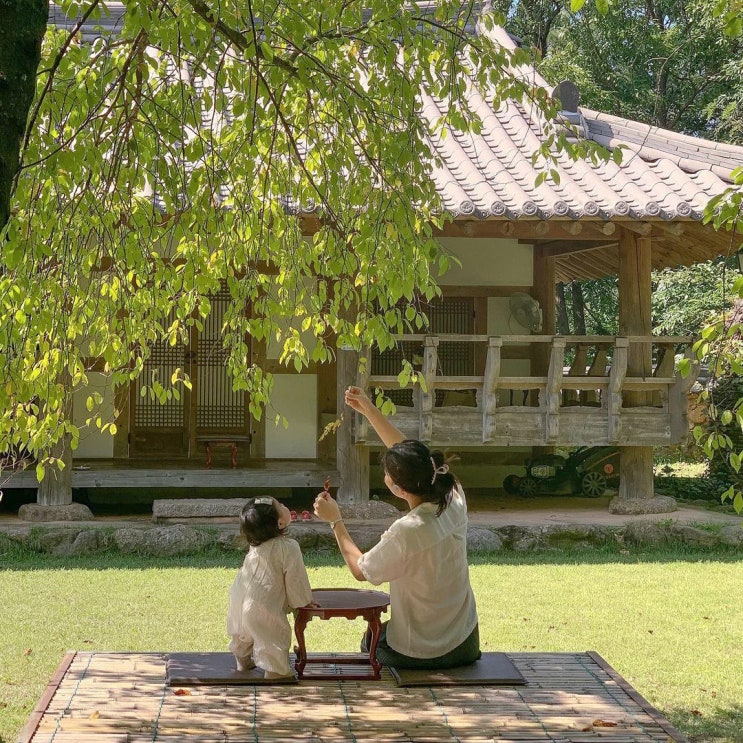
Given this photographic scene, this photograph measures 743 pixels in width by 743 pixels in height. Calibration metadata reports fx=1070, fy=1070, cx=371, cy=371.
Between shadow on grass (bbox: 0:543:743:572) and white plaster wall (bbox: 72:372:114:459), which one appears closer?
shadow on grass (bbox: 0:543:743:572)

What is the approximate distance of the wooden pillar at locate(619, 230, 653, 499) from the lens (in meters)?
11.2

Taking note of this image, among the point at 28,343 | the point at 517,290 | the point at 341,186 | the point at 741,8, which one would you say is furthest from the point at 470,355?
the point at 741,8

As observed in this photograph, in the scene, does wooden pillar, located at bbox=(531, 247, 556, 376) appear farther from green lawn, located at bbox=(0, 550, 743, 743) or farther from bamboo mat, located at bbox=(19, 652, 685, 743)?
bamboo mat, located at bbox=(19, 652, 685, 743)

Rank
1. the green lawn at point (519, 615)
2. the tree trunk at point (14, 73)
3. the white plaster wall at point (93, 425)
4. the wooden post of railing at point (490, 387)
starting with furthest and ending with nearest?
the white plaster wall at point (93, 425), the wooden post of railing at point (490, 387), the green lawn at point (519, 615), the tree trunk at point (14, 73)

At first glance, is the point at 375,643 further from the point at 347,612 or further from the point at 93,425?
the point at 93,425

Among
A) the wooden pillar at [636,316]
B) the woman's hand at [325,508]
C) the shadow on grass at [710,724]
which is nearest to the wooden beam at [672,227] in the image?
the wooden pillar at [636,316]

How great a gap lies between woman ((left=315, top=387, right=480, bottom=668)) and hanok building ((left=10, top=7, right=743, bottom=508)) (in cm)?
508

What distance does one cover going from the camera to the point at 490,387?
10648mm

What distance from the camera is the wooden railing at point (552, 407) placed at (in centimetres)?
1060

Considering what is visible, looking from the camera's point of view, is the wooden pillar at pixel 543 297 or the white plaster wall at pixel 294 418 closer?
the white plaster wall at pixel 294 418

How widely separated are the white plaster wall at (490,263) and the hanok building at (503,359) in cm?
2

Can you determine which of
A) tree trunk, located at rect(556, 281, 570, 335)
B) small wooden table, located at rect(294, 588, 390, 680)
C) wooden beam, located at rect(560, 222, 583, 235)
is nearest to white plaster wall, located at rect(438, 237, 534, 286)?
wooden beam, located at rect(560, 222, 583, 235)

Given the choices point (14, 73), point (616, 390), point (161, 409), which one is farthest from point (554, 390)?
point (14, 73)

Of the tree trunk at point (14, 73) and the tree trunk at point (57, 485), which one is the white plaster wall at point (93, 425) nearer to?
the tree trunk at point (57, 485)
